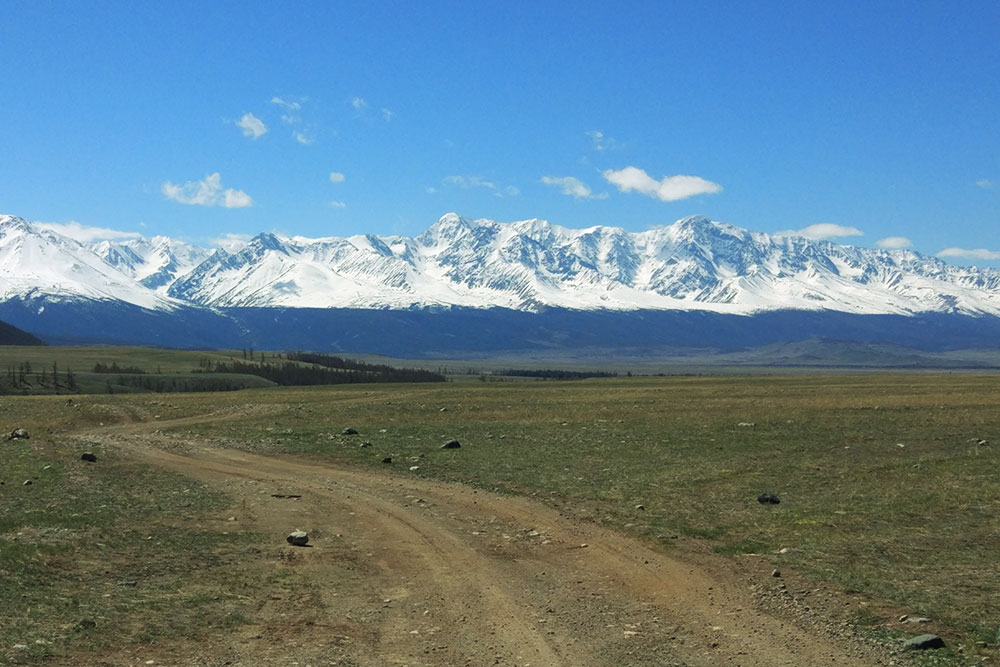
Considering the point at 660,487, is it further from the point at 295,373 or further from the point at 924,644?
the point at 295,373

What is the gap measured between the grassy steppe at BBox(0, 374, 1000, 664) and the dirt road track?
48.0 inches

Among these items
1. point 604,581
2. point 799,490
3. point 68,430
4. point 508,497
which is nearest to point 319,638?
point 604,581

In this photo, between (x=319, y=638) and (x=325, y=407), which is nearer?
(x=319, y=638)

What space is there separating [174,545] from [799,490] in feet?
49.0

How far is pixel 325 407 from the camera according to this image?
5450 centimetres

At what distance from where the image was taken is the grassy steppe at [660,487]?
573 inches

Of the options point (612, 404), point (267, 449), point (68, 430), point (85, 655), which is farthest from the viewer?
point (612, 404)

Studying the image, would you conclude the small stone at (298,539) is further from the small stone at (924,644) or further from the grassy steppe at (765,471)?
the small stone at (924,644)

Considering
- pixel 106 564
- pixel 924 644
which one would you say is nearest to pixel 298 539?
pixel 106 564

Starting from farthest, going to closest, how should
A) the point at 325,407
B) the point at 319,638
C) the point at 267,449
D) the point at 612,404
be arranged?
the point at 612,404 → the point at 325,407 → the point at 267,449 → the point at 319,638

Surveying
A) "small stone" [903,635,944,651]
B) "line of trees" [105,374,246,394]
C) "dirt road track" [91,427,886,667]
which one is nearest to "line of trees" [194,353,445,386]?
"line of trees" [105,374,246,394]

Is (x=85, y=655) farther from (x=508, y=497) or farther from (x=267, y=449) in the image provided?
(x=267, y=449)

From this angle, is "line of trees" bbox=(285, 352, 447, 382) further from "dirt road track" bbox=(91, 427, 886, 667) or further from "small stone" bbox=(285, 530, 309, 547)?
"small stone" bbox=(285, 530, 309, 547)

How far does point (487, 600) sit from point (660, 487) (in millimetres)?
11012
